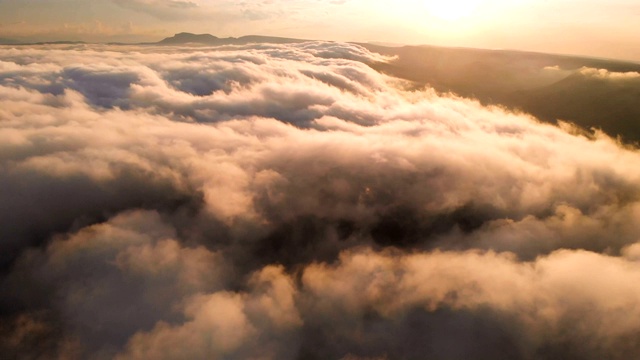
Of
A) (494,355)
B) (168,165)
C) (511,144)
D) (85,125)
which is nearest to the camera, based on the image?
(494,355)

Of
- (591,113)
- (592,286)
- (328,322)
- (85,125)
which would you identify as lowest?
(328,322)

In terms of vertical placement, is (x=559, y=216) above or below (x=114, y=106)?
below

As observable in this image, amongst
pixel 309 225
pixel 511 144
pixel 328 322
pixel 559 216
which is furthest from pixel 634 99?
pixel 328 322

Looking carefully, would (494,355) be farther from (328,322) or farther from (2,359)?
(2,359)

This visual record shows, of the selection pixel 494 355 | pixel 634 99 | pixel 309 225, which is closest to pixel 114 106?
pixel 309 225

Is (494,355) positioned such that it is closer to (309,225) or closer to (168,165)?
(309,225)

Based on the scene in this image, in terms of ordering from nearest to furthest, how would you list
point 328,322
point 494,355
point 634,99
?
point 494,355, point 328,322, point 634,99

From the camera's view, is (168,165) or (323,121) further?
(323,121)
